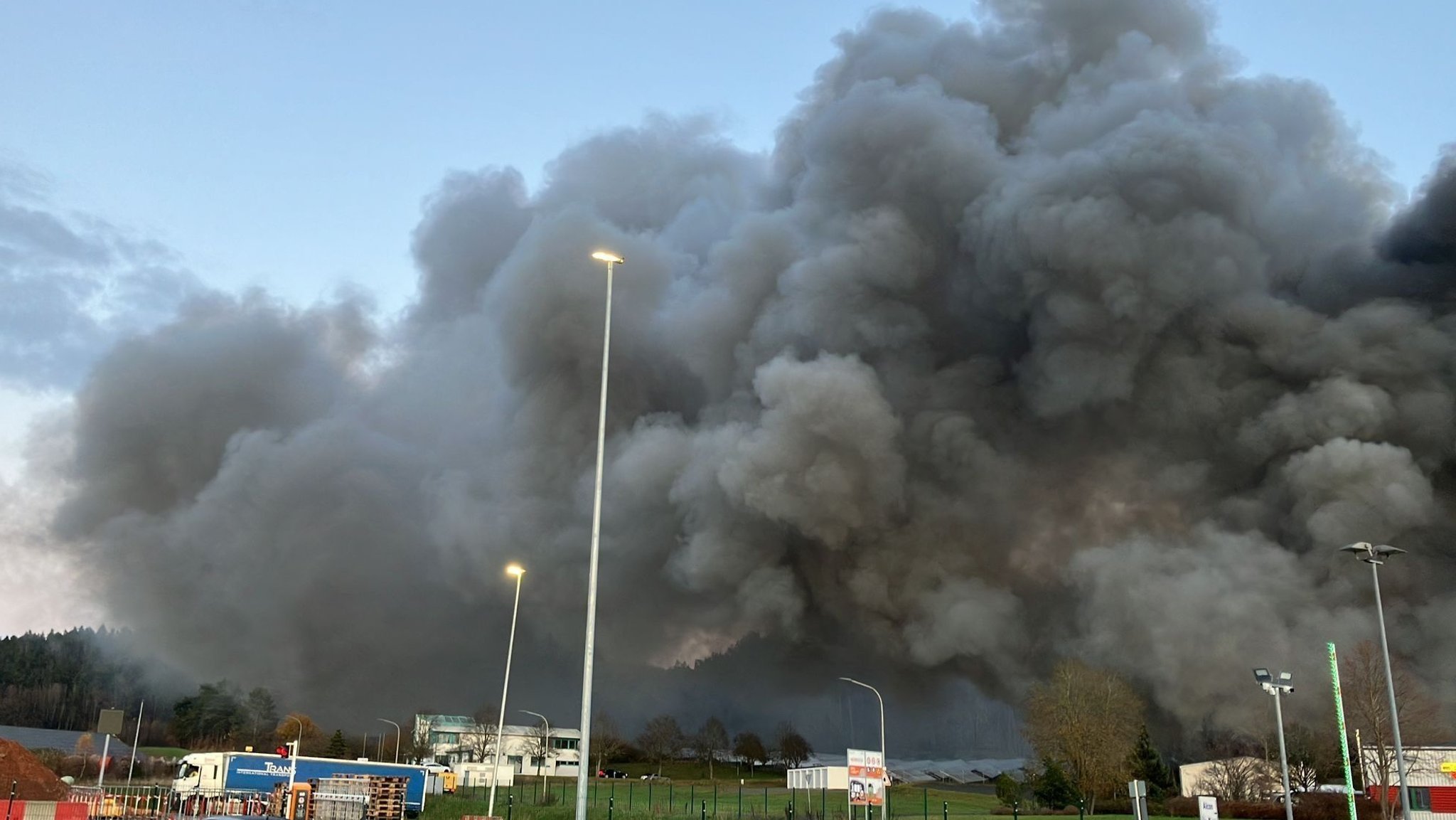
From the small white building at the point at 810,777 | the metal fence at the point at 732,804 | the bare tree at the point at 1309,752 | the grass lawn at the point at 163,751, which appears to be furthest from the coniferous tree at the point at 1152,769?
the grass lawn at the point at 163,751

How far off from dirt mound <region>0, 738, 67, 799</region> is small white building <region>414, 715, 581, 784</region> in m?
68.6

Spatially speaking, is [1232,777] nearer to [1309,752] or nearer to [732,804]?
[1309,752]

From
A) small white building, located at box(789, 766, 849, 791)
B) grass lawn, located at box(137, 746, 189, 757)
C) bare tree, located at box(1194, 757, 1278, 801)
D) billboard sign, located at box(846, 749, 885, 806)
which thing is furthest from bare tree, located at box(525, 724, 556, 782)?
billboard sign, located at box(846, 749, 885, 806)

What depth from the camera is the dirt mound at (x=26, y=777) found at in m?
52.6

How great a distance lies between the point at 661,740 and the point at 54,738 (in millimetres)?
79203

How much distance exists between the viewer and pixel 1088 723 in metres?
60.9

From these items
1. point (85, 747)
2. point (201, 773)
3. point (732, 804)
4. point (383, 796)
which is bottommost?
point (732, 804)

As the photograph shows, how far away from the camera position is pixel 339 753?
12388 centimetres

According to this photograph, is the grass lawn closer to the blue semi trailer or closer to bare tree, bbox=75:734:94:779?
bare tree, bbox=75:734:94:779

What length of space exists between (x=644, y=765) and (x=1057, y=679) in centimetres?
7056

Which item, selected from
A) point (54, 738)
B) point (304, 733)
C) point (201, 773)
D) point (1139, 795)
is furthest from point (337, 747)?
point (1139, 795)

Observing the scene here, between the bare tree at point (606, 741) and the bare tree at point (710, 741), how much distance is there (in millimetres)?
9298

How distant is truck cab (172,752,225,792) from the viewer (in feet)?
184

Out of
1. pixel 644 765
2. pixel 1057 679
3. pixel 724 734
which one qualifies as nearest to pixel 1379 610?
pixel 1057 679
